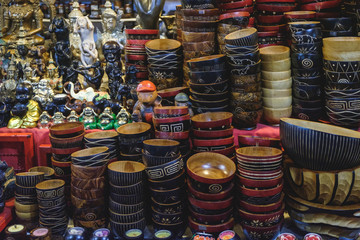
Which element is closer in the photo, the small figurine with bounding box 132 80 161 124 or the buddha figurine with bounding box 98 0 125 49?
the small figurine with bounding box 132 80 161 124

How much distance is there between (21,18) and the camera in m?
5.36

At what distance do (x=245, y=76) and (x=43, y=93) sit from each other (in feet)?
4.22

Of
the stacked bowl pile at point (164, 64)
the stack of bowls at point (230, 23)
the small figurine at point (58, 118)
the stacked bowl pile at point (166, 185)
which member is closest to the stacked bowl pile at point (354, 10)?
the stack of bowls at point (230, 23)

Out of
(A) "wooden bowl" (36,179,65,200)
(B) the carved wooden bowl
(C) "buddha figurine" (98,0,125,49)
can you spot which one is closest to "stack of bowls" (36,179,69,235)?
(A) "wooden bowl" (36,179,65,200)

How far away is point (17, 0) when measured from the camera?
17.8 feet

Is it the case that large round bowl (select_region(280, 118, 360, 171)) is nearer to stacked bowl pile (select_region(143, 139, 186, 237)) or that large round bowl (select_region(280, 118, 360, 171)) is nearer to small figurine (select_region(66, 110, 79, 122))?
stacked bowl pile (select_region(143, 139, 186, 237))

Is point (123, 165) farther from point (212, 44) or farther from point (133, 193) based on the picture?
point (212, 44)

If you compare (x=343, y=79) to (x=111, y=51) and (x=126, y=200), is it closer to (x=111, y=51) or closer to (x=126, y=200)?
(x=126, y=200)

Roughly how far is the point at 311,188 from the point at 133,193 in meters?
0.76

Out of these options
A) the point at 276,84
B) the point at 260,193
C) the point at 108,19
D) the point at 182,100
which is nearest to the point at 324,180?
the point at 260,193

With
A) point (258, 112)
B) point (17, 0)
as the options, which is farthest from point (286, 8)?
point (17, 0)

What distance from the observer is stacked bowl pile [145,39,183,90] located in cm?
226

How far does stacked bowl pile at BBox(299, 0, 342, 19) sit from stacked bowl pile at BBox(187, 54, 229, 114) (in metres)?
0.70

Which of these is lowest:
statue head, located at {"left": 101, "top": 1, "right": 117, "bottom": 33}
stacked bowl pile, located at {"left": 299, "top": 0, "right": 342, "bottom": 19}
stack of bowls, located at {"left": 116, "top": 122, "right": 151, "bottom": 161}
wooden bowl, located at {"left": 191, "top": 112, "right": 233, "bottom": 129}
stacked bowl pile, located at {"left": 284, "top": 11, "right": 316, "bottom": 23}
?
stack of bowls, located at {"left": 116, "top": 122, "right": 151, "bottom": 161}
